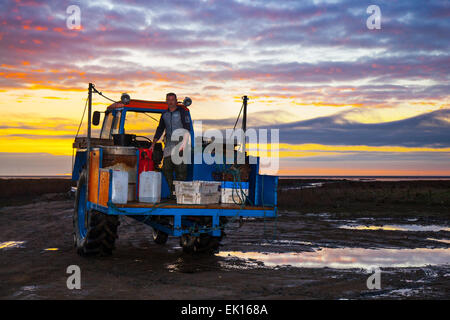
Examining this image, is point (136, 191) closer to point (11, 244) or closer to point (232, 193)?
point (232, 193)

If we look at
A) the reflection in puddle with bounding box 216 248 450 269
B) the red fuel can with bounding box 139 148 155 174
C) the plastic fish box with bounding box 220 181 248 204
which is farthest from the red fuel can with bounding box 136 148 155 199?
the reflection in puddle with bounding box 216 248 450 269

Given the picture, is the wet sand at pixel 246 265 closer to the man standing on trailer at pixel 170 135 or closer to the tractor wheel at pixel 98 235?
the tractor wheel at pixel 98 235

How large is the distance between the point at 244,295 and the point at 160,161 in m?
3.81

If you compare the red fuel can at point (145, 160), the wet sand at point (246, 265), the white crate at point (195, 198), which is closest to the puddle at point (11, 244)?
the wet sand at point (246, 265)

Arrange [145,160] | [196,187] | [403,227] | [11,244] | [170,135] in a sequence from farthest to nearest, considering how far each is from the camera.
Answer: [403,227], [11,244], [170,135], [145,160], [196,187]

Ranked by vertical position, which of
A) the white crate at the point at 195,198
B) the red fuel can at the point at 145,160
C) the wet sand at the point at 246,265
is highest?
the red fuel can at the point at 145,160

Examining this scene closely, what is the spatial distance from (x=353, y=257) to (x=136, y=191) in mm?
4411

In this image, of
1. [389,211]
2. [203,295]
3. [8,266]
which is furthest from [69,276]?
[389,211]

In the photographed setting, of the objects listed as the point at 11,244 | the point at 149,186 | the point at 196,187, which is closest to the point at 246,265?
the point at 196,187

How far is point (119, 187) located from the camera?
27.3 ft

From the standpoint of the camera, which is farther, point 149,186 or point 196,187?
point 149,186

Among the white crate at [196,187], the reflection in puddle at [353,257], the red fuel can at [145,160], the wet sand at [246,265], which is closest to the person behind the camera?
the wet sand at [246,265]

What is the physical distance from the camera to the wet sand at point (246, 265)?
7016 millimetres

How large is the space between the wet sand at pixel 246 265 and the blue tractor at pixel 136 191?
21.5 inches
